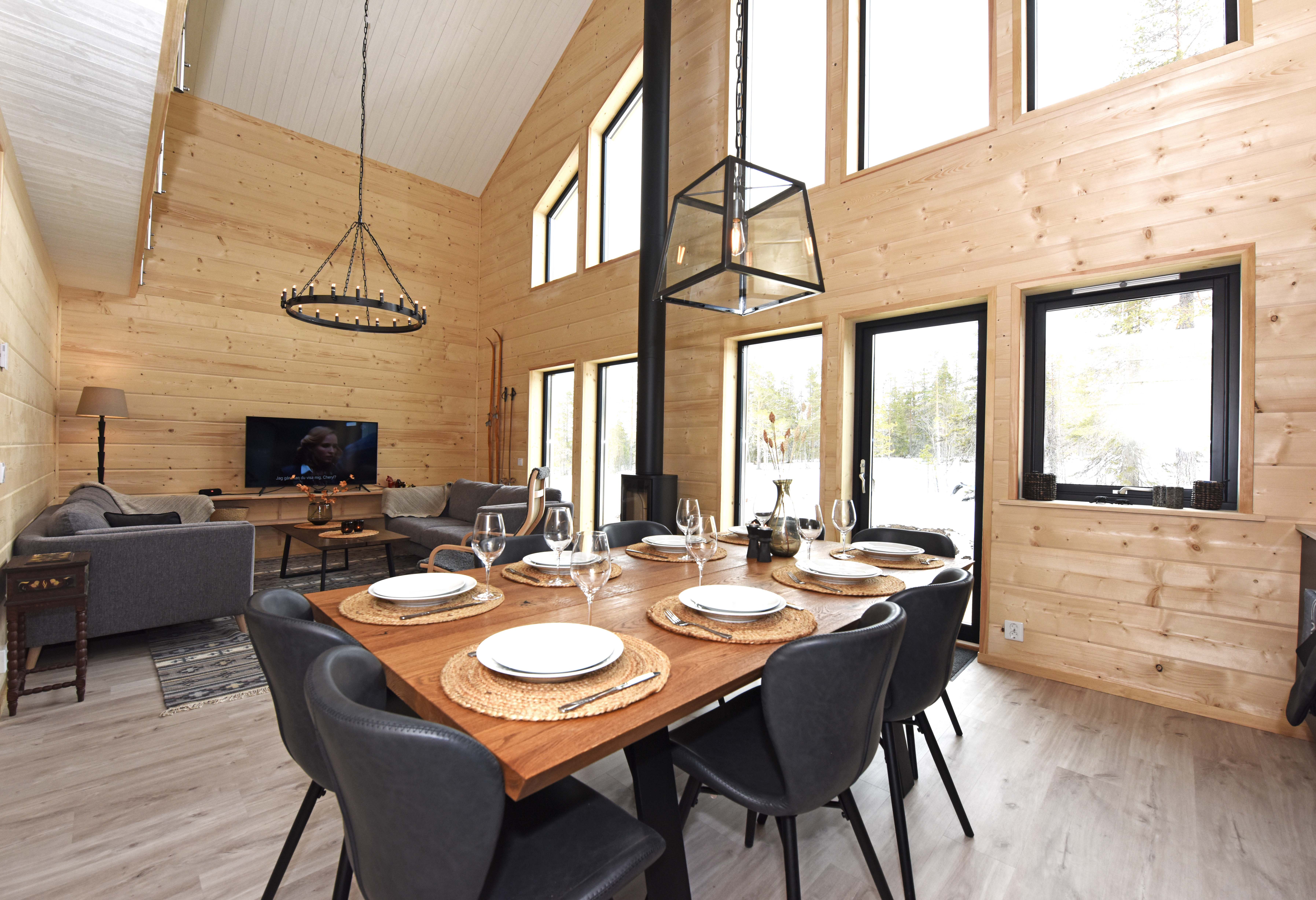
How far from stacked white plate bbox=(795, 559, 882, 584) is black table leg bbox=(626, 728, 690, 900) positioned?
0.79 metres

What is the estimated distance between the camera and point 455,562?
4961 mm

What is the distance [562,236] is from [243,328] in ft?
11.0

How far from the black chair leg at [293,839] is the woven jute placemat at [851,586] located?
1.36m

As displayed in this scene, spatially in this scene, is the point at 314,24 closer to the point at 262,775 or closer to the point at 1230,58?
the point at 262,775

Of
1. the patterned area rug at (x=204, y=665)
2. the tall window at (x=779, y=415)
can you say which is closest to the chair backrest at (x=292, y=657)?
the patterned area rug at (x=204, y=665)

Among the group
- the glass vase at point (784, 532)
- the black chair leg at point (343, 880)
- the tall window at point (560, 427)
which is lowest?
the black chair leg at point (343, 880)

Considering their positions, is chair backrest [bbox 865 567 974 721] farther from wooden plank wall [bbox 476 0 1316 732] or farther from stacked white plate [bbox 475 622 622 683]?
wooden plank wall [bbox 476 0 1316 732]

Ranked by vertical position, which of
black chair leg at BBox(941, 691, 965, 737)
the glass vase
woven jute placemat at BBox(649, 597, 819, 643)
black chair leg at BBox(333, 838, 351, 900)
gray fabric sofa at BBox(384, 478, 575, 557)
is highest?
the glass vase

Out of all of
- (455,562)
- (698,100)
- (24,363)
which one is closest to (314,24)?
(698,100)

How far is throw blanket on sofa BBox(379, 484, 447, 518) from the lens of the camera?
620cm

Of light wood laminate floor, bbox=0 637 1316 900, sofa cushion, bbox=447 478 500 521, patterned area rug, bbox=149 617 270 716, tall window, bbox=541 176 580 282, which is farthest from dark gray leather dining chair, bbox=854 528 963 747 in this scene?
tall window, bbox=541 176 580 282

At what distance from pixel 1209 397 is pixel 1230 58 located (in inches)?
58.8

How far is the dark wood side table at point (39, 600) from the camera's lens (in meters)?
2.52

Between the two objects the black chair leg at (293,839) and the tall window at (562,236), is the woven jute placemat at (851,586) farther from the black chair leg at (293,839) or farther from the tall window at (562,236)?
the tall window at (562,236)
